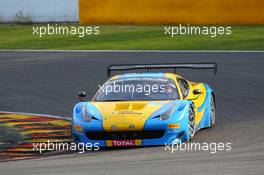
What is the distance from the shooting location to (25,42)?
3306 centimetres

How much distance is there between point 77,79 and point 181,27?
1277 centimetres

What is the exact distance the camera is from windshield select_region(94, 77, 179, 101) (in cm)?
1462

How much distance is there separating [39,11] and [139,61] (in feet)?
40.8

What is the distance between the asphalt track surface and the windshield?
85cm

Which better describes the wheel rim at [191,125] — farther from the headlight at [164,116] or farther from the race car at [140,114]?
the headlight at [164,116]

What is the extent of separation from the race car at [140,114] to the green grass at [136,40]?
1473 cm

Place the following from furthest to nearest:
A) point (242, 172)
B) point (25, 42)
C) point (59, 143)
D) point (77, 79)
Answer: point (25, 42), point (77, 79), point (59, 143), point (242, 172)

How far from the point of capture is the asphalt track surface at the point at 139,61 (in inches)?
456

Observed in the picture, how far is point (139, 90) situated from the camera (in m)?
14.8

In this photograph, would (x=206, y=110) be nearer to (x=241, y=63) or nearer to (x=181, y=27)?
(x=241, y=63)

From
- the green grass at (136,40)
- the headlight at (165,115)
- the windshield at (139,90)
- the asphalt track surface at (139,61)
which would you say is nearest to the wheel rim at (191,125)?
the asphalt track surface at (139,61)

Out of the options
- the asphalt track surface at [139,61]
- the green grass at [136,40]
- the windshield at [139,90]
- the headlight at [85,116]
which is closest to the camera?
the asphalt track surface at [139,61]

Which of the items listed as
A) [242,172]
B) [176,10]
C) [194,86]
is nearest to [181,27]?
[176,10]

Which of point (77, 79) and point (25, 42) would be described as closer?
point (77, 79)
